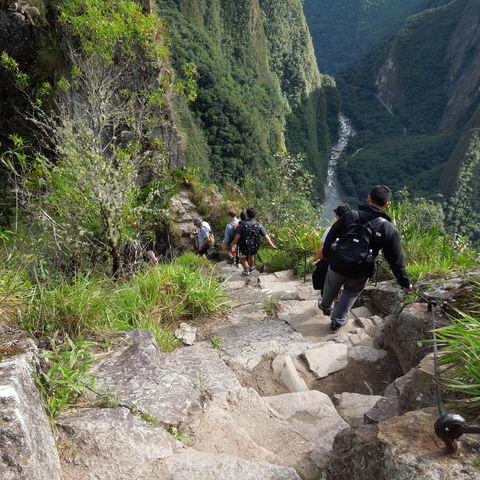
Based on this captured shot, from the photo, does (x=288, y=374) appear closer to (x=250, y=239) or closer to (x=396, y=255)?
(x=396, y=255)

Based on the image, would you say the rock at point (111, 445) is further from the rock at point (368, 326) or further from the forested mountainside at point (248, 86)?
the forested mountainside at point (248, 86)

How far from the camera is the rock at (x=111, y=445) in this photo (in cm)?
180

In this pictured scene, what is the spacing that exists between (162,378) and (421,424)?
1539mm

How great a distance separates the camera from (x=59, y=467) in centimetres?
172

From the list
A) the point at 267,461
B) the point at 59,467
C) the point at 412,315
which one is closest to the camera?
the point at 59,467

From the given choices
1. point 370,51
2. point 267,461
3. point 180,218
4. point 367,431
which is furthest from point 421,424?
point 370,51

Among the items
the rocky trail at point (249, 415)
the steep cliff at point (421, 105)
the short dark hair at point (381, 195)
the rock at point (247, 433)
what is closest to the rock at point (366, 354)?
the rocky trail at point (249, 415)

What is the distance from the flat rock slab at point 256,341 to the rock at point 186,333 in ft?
0.80

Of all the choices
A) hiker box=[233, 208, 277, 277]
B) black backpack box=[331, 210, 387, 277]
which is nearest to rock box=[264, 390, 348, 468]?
black backpack box=[331, 210, 387, 277]

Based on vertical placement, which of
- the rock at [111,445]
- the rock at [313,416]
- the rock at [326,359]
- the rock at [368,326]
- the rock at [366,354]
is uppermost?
the rock at [111,445]

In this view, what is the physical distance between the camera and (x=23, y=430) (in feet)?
5.11

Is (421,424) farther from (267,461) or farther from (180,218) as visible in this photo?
(180,218)

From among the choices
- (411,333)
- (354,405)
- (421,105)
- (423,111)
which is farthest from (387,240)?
(421,105)

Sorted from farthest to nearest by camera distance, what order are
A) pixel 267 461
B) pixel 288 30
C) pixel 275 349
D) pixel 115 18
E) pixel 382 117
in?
pixel 382 117, pixel 288 30, pixel 115 18, pixel 275 349, pixel 267 461
